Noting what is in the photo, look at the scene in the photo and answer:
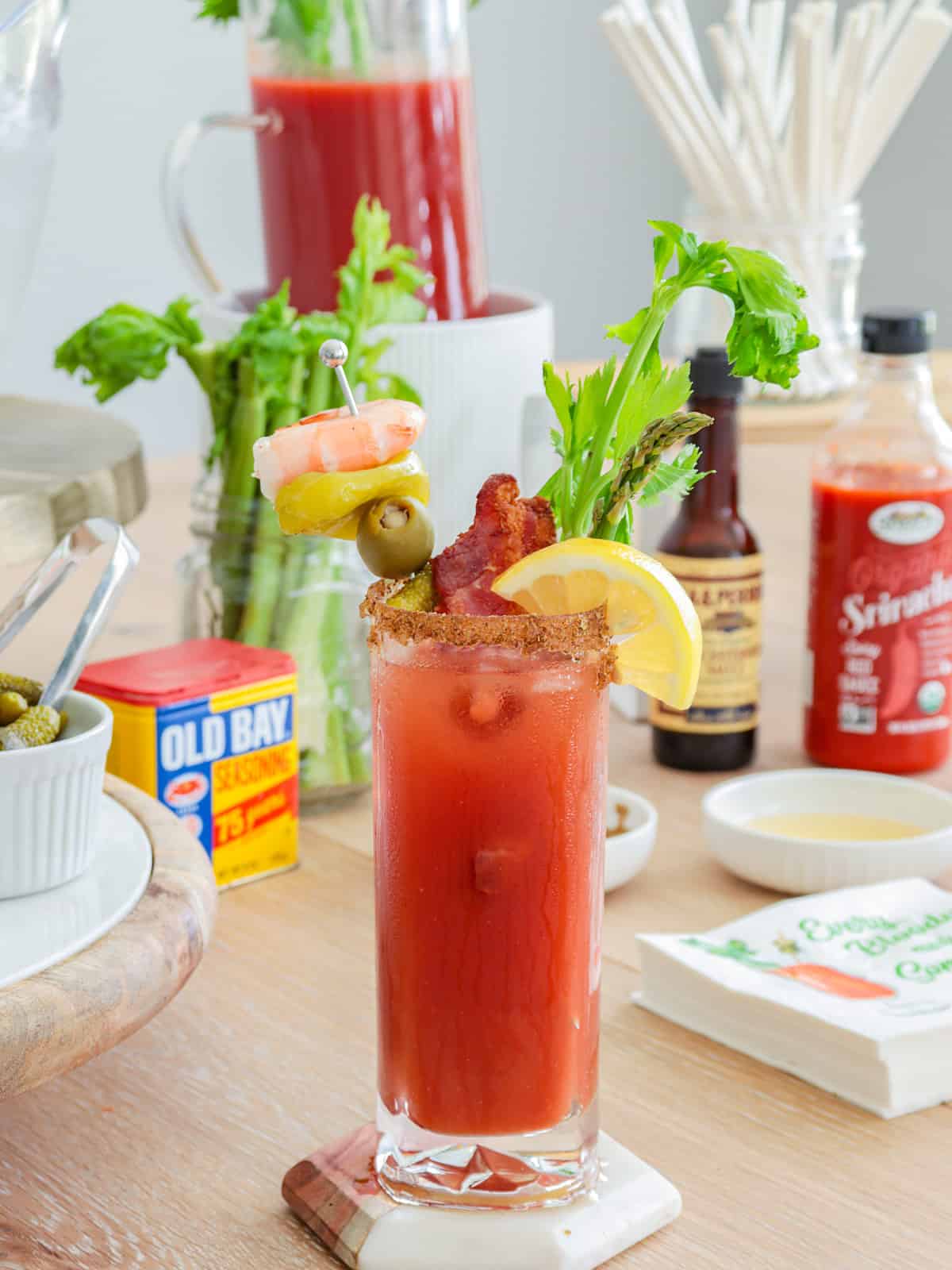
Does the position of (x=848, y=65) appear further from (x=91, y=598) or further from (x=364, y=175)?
(x=91, y=598)

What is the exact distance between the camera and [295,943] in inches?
33.8

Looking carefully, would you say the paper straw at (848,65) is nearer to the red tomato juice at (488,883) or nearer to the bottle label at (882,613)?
the bottle label at (882,613)

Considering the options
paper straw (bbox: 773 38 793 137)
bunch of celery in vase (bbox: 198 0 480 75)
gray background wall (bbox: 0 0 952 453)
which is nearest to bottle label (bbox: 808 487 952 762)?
bunch of celery in vase (bbox: 198 0 480 75)

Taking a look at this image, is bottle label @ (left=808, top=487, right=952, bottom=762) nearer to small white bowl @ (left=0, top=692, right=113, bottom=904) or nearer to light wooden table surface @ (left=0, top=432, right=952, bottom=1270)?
light wooden table surface @ (left=0, top=432, right=952, bottom=1270)

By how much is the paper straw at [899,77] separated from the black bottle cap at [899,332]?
0.50 metres

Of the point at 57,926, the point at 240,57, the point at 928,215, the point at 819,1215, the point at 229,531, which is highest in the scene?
the point at 240,57

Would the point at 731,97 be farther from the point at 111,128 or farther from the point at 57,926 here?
the point at 111,128

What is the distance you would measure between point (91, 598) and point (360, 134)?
23.0 inches

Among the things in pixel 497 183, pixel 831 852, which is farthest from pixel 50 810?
pixel 497 183

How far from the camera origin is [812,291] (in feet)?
5.36

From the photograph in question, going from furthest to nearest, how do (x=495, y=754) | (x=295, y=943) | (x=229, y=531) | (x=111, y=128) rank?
1. (x=111, y=128)
2. (x=229, y=531)
3. (x=295, y=943)
4. (x=495, y=754)

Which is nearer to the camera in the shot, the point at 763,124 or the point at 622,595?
the point at 622,595

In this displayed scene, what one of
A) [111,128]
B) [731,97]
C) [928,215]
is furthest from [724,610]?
[928,215]

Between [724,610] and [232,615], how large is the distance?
0.31 meters
